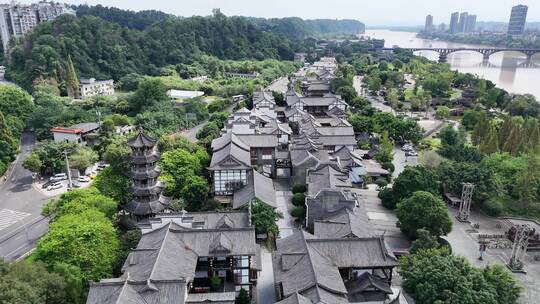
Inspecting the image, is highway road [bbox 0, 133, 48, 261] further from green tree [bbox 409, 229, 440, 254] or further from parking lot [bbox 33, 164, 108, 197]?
green tree [bbox 409, 229, 440, 254]

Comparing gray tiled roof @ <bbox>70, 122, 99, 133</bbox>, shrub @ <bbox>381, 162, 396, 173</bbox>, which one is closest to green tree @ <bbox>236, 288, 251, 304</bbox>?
shrub @ <bbox>381, 162, 396, 173</bbox>

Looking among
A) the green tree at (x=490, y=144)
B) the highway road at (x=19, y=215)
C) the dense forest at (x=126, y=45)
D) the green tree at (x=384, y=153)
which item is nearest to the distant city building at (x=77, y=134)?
the highway road at (x=19, y=215)

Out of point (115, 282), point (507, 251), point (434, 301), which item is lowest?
point (507, 251)

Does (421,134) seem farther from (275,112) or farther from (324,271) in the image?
(324,271)

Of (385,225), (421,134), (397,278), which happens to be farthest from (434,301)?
(421,134)

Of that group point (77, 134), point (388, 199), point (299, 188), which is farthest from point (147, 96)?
point (388, 199)

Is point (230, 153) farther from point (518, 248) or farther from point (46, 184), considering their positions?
point (518, 248)
